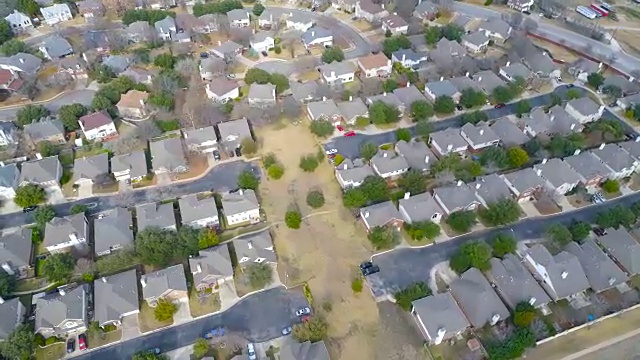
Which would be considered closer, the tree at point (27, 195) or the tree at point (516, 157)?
the tree at point (27, 195)

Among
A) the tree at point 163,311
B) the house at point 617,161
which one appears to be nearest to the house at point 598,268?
the house at point 617,161

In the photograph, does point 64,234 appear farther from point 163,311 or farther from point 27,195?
point 163,311

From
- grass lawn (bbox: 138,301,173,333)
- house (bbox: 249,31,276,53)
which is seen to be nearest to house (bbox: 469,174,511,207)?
grass lawn (bbox: 138,301,173,333)

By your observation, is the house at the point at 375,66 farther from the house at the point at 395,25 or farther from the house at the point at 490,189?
the house at the point at 490,189

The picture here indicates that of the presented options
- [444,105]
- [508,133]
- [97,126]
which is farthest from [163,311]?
[508,133]

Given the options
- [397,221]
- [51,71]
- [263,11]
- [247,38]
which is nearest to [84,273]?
[397,221]

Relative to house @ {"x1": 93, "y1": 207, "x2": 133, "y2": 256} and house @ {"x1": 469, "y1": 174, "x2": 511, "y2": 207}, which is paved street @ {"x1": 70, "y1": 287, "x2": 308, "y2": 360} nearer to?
house @ {"x1": 93, "y1": 207, "x2": 133, "y2": 256}
